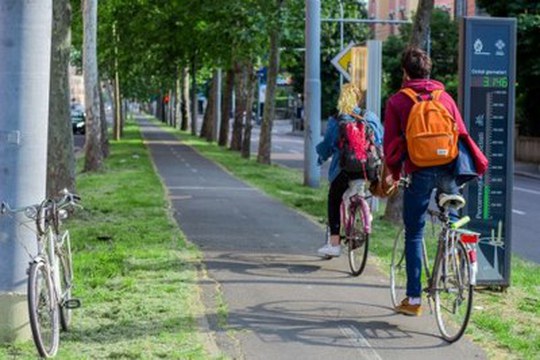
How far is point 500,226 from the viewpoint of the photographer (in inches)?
310

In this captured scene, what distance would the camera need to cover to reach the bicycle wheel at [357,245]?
854cm

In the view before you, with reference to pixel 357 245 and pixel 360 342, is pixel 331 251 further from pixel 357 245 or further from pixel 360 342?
pixel 360 342

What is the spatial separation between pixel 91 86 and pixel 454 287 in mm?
18225

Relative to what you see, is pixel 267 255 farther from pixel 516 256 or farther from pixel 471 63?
pixel 516 256

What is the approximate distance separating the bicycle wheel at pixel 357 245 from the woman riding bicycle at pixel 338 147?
0.93ft

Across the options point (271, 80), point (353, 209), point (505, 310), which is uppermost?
point (271, 80)

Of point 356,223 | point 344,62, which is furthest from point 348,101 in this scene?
point 344,62

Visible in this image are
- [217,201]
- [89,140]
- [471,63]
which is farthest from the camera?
[89,140]

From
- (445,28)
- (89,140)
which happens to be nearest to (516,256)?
(89,140)

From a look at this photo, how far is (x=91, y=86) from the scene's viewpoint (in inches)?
912

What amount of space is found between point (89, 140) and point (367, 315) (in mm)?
17329

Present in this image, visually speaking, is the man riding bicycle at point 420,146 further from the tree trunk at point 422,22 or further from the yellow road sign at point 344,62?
the yellow road sign at point 344,62

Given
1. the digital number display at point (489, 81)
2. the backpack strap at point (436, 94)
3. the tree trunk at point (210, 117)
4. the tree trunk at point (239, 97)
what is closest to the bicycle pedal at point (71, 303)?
the backpack strap at point (436, 94)

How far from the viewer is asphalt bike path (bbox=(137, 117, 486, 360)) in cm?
591
